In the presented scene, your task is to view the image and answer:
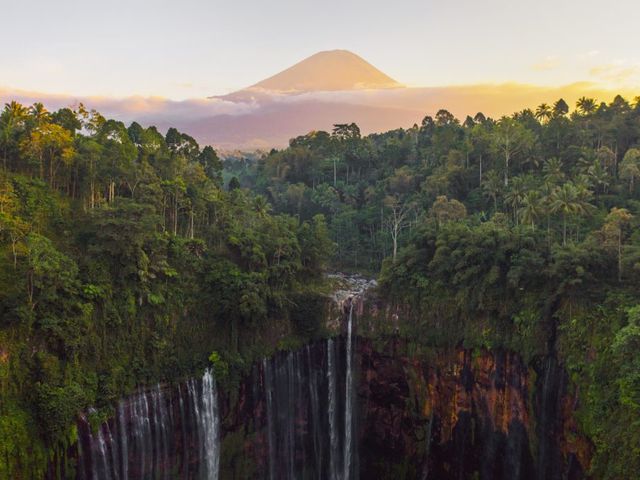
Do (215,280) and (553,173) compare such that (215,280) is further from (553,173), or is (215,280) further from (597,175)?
(597,175)

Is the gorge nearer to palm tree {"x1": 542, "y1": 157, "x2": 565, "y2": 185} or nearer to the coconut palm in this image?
palm tree {"x1": 542, "y1": 157, "x2": 565, "y2": 185}

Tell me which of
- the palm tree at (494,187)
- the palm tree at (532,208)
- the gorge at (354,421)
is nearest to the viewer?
the gorge at (354,421)

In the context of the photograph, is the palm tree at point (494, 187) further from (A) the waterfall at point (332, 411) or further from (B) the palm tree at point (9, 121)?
(B) the palm tree at point (9, 121)

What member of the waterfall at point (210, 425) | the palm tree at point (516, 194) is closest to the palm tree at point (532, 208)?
the palm tree at point (516, 194)

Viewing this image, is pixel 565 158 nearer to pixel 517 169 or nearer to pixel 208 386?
pixel 517 169

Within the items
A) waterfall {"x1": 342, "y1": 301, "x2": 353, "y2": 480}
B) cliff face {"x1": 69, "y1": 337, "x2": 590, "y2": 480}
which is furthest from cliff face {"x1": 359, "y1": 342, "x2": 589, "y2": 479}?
waterfall {"x1": 342, "y1": 301, "x2": 353, "y2": 480}

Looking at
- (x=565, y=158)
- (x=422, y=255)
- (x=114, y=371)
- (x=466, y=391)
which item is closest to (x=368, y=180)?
(x=565, y=158)
